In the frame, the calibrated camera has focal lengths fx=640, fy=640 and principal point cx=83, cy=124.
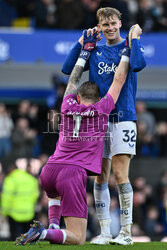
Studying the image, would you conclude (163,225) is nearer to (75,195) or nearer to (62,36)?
(62,36)

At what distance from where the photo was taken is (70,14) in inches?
604

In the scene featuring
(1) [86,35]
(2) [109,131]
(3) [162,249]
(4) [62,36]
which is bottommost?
(3) [162,249]

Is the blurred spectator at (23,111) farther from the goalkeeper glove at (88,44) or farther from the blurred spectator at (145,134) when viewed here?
the goalkeeper glove at (88,44)

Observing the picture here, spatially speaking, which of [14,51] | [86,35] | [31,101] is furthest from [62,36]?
[86,35]

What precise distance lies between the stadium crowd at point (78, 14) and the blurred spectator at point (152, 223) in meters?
4.29

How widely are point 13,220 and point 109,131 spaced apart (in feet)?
19.4

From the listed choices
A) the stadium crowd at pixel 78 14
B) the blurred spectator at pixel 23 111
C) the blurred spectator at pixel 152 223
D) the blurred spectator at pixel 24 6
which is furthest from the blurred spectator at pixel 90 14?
the blurred spectator at pixel 152 223

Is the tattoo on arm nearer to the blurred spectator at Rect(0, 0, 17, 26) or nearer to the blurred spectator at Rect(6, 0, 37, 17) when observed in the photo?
the blurred spectator at Rect(0, 0, 17, 26)

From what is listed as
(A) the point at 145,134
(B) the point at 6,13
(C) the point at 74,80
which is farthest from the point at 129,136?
(B) the point at 6,13

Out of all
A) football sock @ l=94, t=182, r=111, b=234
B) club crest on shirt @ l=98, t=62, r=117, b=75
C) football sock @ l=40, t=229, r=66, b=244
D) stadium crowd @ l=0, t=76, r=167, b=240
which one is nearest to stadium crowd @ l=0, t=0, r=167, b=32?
stadium crowd @ l=0, t=76, r=167, b=240

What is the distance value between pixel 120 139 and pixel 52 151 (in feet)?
23.3

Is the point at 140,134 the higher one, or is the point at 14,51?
the point at 14,51

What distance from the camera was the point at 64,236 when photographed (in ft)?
20.7

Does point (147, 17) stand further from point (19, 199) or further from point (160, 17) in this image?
point (19, 199)
